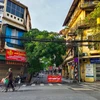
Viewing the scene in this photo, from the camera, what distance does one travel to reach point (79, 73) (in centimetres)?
3666

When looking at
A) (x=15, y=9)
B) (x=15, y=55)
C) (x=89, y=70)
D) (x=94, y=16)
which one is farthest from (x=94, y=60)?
(x=94, y=16)

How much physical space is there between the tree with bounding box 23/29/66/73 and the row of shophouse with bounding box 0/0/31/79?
5.94ft

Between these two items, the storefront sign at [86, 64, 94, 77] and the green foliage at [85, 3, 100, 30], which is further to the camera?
the storefront sign at [86, 64, 94, 77]

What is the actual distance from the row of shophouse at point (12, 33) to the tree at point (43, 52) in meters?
1.81

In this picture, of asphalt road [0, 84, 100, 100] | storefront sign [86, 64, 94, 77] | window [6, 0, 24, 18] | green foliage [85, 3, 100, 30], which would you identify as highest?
window [6, 0, 24, 18]

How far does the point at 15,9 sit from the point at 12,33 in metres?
3.86

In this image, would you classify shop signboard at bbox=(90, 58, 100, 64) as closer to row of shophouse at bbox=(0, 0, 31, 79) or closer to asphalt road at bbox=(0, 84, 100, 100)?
row of shophouse at bbox=(0, 0, 31, 79)

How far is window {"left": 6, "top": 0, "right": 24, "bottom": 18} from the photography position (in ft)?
111

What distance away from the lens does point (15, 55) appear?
33500 millimetres

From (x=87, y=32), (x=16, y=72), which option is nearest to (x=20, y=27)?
(x=16, y=72)

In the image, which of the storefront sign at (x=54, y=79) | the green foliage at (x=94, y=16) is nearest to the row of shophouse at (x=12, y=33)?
the storefront sign at (x=54, y=79)

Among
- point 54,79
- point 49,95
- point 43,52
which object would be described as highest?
point 43,52

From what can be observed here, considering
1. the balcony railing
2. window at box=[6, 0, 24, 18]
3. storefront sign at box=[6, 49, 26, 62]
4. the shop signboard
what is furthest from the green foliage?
window at box=[6, 0, 24, 18]

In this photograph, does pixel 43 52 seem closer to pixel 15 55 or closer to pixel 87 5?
pixel 15 55
